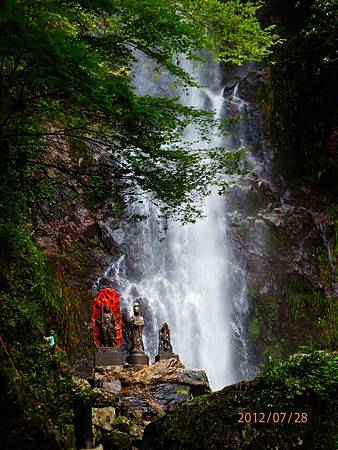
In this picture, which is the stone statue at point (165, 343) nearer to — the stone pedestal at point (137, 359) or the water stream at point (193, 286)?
the stone pedestal at point (137, 359)

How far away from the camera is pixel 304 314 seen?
1727cm

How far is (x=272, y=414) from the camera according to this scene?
449 centimetres

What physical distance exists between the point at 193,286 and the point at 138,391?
791 cm

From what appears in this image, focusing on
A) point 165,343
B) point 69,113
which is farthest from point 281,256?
point 69,113

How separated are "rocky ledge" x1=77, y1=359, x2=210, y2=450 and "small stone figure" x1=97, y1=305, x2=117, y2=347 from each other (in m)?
0.87

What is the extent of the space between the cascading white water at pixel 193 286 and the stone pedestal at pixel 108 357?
3419mm

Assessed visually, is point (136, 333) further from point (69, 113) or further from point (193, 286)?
point (69, 113)

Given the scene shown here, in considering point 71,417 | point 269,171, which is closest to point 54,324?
point 71,417

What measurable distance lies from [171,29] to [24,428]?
15.2 ft

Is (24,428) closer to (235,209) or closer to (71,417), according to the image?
(71,417)

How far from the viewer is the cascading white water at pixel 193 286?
54.0 ft

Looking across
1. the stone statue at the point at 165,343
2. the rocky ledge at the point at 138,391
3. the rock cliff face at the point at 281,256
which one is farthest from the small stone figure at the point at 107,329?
the rock cliff face at the point at 281,256

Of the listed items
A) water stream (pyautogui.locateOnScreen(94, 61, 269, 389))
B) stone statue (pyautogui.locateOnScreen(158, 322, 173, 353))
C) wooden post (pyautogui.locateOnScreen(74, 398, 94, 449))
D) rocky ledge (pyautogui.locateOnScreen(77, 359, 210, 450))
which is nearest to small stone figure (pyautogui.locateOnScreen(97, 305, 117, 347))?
rocky ledge (pyautogui.locateOnScreen(77, 359, 210, 450))

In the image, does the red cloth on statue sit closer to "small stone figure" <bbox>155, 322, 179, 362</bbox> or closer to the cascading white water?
"small stone figure" <bbox>155, 322, 179, 362</bbox>
